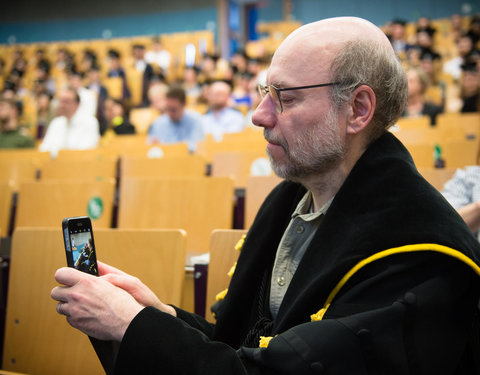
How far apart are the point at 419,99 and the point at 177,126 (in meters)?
2.10

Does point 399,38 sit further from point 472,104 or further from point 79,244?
point 79,244

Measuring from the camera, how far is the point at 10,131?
461cm

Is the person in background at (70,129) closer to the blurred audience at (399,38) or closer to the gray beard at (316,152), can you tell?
the gray beard at (316,152)

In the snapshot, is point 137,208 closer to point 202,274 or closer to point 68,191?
point 68,191

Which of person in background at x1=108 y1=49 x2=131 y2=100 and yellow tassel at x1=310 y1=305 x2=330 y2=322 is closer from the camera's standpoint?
yellow tassel at x1=310 y1=305 x2=330 y2=322

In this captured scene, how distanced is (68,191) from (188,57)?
9.87 meters

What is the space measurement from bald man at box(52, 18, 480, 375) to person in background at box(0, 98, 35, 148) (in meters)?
3.93

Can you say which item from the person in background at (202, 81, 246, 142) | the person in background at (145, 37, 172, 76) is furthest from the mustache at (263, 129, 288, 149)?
the person in background at (145, 37, 172, 76)

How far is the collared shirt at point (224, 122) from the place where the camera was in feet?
16.4

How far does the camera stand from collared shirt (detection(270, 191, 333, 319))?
1021mm

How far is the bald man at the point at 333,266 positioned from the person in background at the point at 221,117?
3.91 metres

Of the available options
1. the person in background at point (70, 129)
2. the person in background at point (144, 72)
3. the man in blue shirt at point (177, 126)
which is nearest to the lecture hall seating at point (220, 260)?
the man in blue shirt at point (177, 126)

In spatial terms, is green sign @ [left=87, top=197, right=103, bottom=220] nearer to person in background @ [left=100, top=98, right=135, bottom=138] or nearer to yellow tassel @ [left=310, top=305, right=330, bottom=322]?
yellow tassel @ [left=310, top=305, right=330, bottom=322]

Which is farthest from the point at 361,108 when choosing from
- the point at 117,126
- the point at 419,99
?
the point at 117,126
